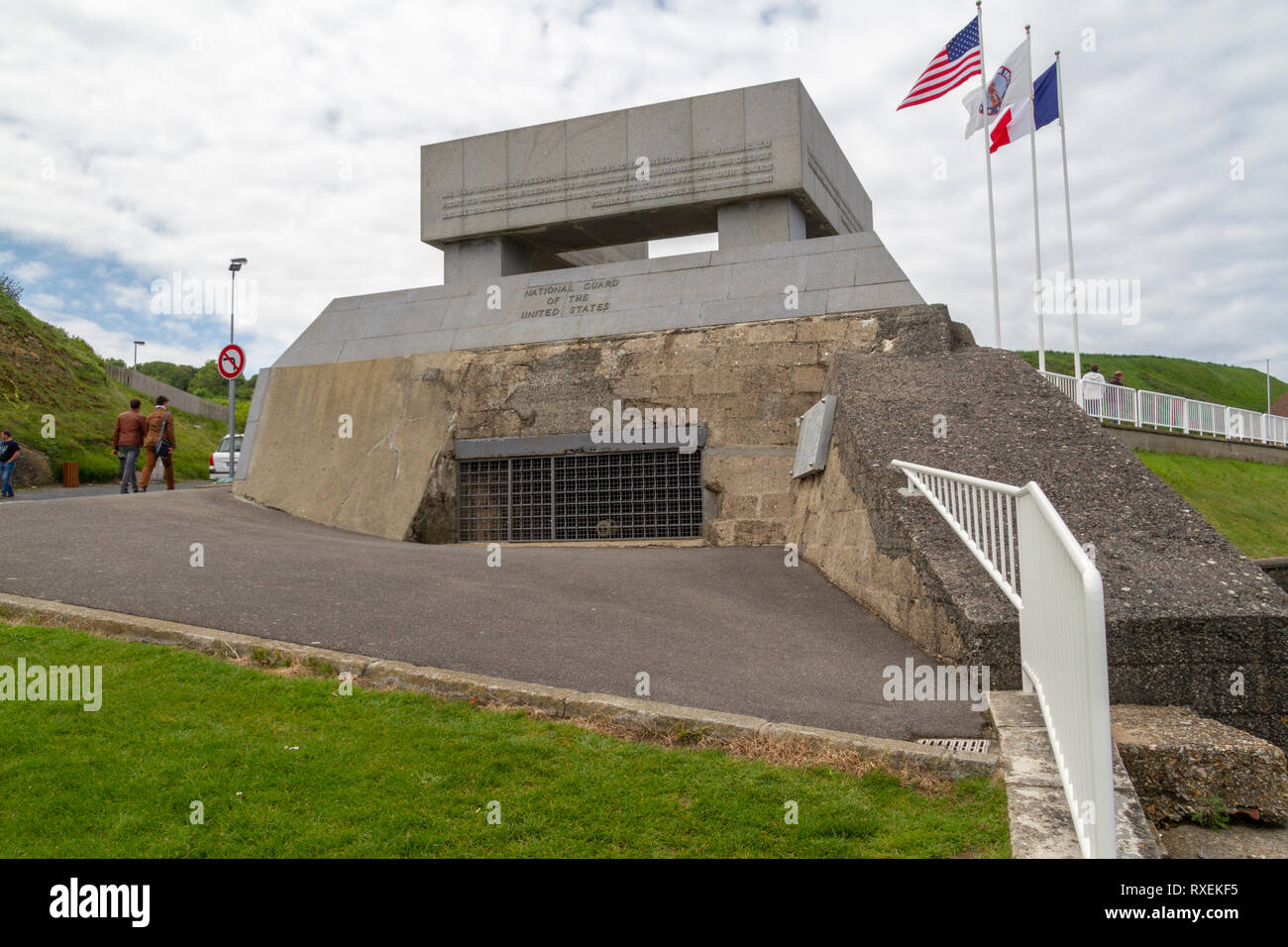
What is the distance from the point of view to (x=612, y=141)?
12195 mm

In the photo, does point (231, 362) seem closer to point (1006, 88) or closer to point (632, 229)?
point (632, 229)

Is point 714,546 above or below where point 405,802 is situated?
above

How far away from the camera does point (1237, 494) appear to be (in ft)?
54.7

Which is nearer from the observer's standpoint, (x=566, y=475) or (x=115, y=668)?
(x=115, y=668)

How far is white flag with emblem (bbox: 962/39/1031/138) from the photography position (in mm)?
19031

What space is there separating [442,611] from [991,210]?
17.3 meters

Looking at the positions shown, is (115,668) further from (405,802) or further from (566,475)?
(566,475)

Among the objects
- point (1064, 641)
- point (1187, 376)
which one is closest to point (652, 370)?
point (1064, 641)

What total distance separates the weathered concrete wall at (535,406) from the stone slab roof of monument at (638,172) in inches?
89.2

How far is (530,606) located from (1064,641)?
13.5 feet

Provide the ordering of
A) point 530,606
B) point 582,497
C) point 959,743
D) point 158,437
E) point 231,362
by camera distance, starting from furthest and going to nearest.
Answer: point 231,362
point 158,437
point 582,497
point 530,606
point 959,743

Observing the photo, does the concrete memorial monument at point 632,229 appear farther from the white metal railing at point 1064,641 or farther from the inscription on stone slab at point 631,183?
the white metal railing at point 1064,641

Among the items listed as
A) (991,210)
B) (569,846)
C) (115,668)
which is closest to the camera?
(569,846)
